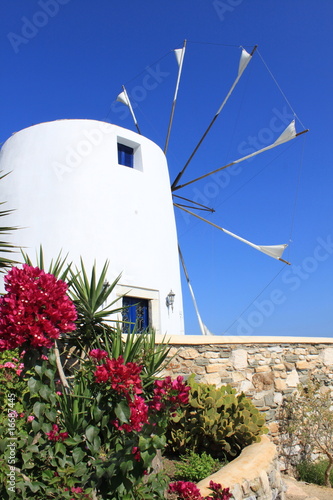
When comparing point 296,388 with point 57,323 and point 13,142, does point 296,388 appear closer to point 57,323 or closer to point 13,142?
point 57,323

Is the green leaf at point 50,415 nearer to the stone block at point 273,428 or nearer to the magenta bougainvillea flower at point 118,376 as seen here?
the magenta bougainvillea flower at point 118,376

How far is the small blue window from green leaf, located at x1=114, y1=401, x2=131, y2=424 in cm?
839

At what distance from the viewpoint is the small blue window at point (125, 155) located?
34.5ft

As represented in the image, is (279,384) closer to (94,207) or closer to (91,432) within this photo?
(94,207)

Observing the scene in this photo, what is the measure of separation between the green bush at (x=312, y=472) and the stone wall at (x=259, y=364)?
2.22 ft

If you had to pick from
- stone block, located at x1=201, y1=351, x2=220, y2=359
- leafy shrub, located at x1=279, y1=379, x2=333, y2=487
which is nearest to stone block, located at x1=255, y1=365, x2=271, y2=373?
leafy shrub, located at x1=279, y1=379, x2=333, y2=487

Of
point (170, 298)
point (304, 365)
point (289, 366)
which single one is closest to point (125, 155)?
point (170, 298)

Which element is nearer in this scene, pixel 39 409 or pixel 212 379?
pixel 39 409

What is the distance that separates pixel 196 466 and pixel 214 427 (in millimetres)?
645

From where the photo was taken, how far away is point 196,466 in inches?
176

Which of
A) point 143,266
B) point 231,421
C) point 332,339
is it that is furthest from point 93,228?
point 332,339

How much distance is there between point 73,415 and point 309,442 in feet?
20.3

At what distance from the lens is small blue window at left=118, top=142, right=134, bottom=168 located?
10508 mm

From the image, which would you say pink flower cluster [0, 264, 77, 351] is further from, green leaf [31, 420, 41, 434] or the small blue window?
the small blue window
